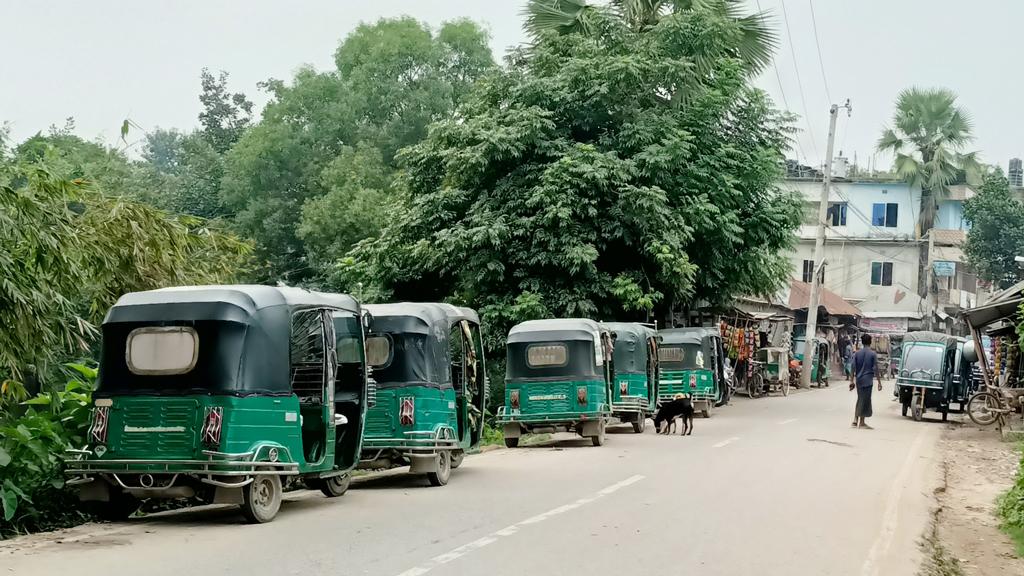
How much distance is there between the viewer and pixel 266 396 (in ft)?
36.3

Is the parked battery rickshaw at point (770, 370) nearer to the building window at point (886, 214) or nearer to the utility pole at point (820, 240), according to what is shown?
the utility pole at point (820, 240)

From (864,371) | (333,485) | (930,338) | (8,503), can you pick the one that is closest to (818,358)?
(930,338)

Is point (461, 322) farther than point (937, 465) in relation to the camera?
No

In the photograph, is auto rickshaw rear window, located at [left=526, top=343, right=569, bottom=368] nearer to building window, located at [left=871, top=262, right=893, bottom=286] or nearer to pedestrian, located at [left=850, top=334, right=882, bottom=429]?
pedestrian, located at [left=850, top=334, right=882, bottom=429]

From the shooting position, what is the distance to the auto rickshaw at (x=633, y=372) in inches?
1011

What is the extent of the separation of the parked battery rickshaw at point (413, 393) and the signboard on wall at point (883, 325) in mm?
59699

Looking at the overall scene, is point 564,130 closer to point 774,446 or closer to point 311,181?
point 774,446

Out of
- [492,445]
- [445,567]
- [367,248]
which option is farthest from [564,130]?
[445,567]

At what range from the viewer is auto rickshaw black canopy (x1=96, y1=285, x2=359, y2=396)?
35.1 feet

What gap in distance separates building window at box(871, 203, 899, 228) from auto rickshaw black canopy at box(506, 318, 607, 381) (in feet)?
166

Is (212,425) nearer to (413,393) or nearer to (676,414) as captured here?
(413,393)

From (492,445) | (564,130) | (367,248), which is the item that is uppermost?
(564,130)

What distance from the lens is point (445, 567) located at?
8516 millimetres

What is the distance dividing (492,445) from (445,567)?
14.7 m
